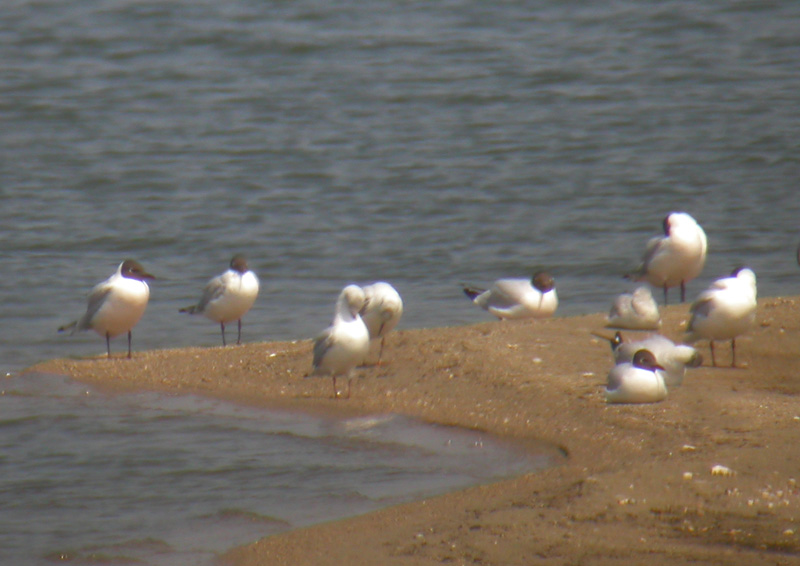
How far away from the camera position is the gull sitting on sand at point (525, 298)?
10.4m

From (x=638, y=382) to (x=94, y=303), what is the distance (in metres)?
4.82

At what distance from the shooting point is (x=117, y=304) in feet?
33.0

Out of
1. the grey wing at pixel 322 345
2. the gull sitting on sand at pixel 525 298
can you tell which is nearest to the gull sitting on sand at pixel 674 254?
the gull sitting on sand at pixel 525 298

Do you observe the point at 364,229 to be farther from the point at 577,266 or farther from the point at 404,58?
the point at 404,58

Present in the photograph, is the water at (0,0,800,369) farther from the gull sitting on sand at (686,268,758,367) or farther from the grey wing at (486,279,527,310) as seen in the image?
the gull sitting on sand at (686,268,758,367)

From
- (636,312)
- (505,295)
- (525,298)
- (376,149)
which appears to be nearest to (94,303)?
(505,295)

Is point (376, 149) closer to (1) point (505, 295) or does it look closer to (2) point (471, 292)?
(2) point (471, 292)

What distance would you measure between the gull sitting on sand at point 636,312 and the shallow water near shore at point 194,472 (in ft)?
7.11

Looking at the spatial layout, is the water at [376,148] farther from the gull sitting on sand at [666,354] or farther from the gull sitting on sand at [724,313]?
the gull sitting on sand at [666,354]

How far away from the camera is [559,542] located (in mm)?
5312

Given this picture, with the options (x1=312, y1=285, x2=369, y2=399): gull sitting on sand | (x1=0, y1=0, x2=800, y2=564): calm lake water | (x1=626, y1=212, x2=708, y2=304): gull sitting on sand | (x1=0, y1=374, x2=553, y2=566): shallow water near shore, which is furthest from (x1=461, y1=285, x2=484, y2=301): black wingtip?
(x1=0, y1=374, x2=553, y2=566): shallow water near shore

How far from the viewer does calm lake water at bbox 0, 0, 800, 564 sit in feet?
43.8

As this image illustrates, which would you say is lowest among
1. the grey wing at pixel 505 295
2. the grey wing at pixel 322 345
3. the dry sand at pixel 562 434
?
the dry sand at pixel 562 434

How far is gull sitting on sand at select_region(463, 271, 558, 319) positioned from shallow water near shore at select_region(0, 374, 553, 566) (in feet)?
9.90
